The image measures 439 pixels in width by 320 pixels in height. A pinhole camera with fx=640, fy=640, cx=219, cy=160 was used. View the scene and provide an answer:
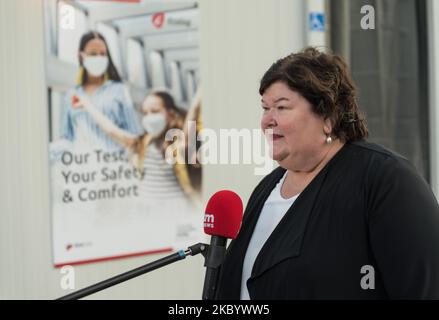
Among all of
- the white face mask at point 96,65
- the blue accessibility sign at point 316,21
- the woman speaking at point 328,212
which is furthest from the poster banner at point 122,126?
the woman speaking at point 328,212

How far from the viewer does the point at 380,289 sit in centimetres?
151

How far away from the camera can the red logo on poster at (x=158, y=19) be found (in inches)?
131

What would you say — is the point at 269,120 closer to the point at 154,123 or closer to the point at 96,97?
the point at 96,97

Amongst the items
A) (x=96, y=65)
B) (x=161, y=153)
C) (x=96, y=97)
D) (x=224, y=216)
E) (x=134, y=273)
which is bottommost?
(x=134, y=273)

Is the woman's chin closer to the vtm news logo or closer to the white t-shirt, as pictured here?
the white t-shirt

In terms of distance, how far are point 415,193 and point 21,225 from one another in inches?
78.3

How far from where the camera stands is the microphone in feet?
4.78

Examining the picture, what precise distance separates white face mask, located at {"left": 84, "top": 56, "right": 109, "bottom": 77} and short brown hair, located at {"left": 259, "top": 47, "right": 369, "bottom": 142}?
1.58 meters

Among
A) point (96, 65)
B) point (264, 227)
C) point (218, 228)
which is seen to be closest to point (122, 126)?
point (96, 65)

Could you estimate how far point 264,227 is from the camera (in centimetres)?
176

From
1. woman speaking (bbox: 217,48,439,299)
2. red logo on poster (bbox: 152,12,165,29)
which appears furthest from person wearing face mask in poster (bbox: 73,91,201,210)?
woman speaking (bbox: 217,48,439,299)

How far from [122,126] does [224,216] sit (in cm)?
173
